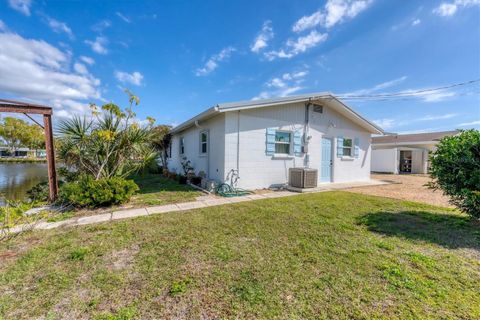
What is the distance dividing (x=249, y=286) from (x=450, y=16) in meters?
11.7

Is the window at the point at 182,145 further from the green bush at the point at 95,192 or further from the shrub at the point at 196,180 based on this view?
the green bush at the point at 95,192

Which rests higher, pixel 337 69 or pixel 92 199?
pixel 337 69

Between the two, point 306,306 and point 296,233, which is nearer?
point 306,306

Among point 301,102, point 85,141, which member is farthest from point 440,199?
point 85,141

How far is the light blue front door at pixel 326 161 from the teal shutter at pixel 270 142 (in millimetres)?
3039

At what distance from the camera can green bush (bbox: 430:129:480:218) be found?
414 centimetres

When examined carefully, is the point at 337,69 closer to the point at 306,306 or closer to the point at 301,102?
the point at 301,102

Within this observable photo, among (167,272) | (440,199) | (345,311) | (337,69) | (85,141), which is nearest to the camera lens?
(345,311)

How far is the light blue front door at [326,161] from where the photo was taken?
32.7 ft

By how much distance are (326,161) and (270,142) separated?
11.6 ft

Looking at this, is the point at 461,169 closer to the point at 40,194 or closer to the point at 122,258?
the point at 122,258

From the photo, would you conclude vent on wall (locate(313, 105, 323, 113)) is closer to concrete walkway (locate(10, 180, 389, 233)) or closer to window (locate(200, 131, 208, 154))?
concrete walkway (locate(10, 180, 389, 233))

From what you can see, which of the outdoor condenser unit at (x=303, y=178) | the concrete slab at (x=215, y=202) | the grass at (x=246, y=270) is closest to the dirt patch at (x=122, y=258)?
the grass at (x=246, y=270)

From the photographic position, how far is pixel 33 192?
23.4ft
